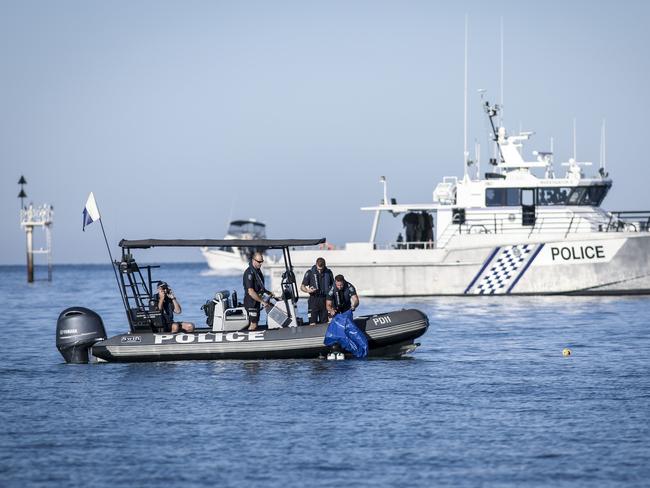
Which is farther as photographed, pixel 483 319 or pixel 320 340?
pixel 483 319

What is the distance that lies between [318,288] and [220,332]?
1.82 m

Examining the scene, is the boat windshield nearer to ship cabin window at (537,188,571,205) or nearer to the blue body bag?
ship cabin window at (537,188,571,205)

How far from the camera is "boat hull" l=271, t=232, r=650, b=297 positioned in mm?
35938

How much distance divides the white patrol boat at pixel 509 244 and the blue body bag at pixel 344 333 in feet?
56.9

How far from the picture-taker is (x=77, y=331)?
2070 centimetres

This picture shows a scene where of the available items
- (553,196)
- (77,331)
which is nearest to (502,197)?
(553,196)

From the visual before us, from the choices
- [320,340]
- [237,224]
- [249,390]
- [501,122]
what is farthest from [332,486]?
[237,224]

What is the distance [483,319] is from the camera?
3072cm

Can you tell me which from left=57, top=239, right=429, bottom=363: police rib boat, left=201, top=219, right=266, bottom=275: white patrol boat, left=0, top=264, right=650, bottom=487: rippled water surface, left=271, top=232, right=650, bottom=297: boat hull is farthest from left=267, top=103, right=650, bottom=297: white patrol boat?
left=201, top=219, right=266, bottom=275: white patrol boat

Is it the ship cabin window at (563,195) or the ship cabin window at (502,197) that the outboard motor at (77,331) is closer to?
the ship cabin window at (502,197)

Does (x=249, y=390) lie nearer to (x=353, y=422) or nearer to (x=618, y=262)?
(x=353, y=422)

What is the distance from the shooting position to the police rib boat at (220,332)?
65.7 ft

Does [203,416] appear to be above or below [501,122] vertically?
below

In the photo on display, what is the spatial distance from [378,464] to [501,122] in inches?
1125
